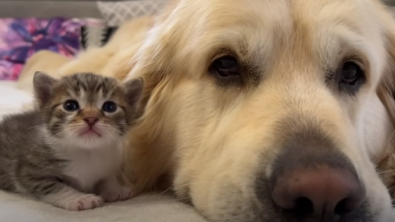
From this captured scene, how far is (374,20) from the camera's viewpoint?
181cm

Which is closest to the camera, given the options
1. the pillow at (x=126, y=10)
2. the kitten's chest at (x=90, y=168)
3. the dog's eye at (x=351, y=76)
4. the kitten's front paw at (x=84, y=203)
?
the kitten's front paw at (x=84, y=203)

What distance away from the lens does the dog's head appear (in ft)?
4.02

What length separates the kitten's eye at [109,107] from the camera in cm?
157

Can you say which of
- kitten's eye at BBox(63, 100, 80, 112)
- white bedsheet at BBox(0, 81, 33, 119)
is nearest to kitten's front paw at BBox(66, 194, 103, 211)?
kitten's eye at BBox(63, 100, 80, 112)

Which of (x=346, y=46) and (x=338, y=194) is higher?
(x=346, y=46)

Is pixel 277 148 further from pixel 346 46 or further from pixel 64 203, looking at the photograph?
pixel 64 203

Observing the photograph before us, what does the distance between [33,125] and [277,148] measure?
2.75ft

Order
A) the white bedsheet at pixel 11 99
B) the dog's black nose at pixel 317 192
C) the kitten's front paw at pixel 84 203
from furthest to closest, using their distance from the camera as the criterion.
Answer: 1. the white bedsheet at pixel 11 99
2. the kitten's front paw at pixel 84 203
3. the dog's black nose at pixel 317 192

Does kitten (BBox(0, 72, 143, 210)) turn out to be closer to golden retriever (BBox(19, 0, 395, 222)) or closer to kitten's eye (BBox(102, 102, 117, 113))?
kitten's eye (BBox(102, 102, 117, 113))

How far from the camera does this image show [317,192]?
113 centimetres

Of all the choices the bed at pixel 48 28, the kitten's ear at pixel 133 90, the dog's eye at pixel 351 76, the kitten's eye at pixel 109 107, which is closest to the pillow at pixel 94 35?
the bed at pixel 48 28

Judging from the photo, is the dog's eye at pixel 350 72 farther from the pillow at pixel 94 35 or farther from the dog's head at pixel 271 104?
the pillow at pixel 94 35

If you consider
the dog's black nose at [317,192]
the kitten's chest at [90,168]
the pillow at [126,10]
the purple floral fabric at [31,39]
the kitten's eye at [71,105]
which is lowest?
the kitten's chest at [90,168]

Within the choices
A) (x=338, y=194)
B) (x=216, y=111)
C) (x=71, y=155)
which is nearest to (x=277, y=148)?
(x=338, y=194)
